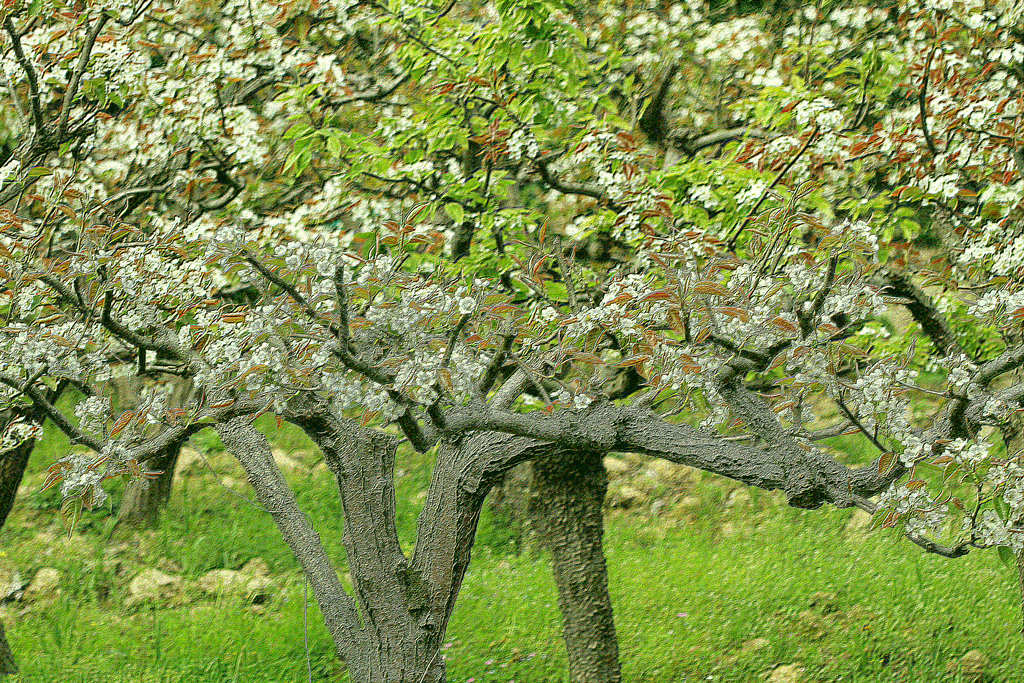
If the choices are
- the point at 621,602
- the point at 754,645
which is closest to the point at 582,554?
the point at 754,645

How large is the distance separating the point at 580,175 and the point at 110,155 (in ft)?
13.9

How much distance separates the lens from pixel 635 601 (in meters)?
8.55

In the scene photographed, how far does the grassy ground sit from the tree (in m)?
1.57

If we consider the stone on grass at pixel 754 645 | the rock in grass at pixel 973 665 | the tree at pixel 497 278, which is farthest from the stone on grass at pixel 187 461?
the rock in grass at pixel 973 665

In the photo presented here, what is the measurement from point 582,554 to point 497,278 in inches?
88.6

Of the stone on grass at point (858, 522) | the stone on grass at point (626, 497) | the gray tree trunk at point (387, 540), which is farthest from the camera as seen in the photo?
the stone on grass at point (626, 497)

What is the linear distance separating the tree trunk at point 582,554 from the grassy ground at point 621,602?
92 centimetres

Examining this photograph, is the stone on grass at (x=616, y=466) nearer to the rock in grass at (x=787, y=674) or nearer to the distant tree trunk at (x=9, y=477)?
the rock in grass at (x=787, y=674)

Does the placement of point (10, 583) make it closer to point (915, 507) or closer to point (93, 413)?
point (93, 413)

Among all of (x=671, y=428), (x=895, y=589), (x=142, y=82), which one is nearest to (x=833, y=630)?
(x=895, y=589)

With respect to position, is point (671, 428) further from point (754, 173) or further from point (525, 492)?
point (525, 492)

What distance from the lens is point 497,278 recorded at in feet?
17.2

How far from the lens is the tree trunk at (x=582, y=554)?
6.36 metres

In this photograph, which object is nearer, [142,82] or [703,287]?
[703,287]
